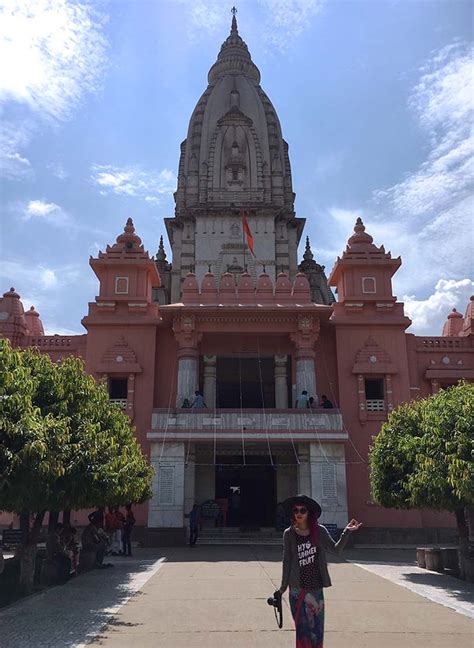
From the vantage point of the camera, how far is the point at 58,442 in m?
9.84

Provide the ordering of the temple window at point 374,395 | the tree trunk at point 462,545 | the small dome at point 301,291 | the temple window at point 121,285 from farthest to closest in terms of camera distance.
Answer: the temple window at point 121,285 → the small dome at point 301,291 → the temple window at point 374,395 → the tree trunk at point 462,545

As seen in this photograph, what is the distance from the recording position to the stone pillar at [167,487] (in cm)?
2058

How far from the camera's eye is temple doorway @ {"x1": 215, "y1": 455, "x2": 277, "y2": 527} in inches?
1057

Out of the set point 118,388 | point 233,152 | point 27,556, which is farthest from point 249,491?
point 233,152

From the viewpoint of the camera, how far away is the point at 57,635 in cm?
755

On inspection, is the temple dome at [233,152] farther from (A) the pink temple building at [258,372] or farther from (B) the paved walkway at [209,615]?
(B) the paved walkway at [209,615]

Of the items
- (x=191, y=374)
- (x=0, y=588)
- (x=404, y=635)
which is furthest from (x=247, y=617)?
(x=191, y=374)

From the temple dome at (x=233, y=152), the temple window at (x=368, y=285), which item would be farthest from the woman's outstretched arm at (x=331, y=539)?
the temple dome at (x=233, y=152)

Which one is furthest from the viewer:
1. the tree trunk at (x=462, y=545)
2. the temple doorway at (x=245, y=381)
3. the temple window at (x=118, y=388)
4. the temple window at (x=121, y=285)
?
the temple doorway at (x=245, y=381)

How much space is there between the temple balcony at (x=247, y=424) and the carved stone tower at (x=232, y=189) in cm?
→ 1656

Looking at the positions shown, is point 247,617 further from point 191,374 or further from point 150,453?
point 191,374

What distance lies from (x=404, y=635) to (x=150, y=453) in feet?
51.4

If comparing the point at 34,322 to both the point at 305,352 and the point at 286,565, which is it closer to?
the point at 305,352

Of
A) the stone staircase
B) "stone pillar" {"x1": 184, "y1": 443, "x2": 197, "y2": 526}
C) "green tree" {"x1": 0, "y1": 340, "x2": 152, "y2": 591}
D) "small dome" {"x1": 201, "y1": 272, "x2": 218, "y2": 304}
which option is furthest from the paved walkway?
"small dome" {"x1": 201, "y1": 272, "x2": 218, "y2": 304}
